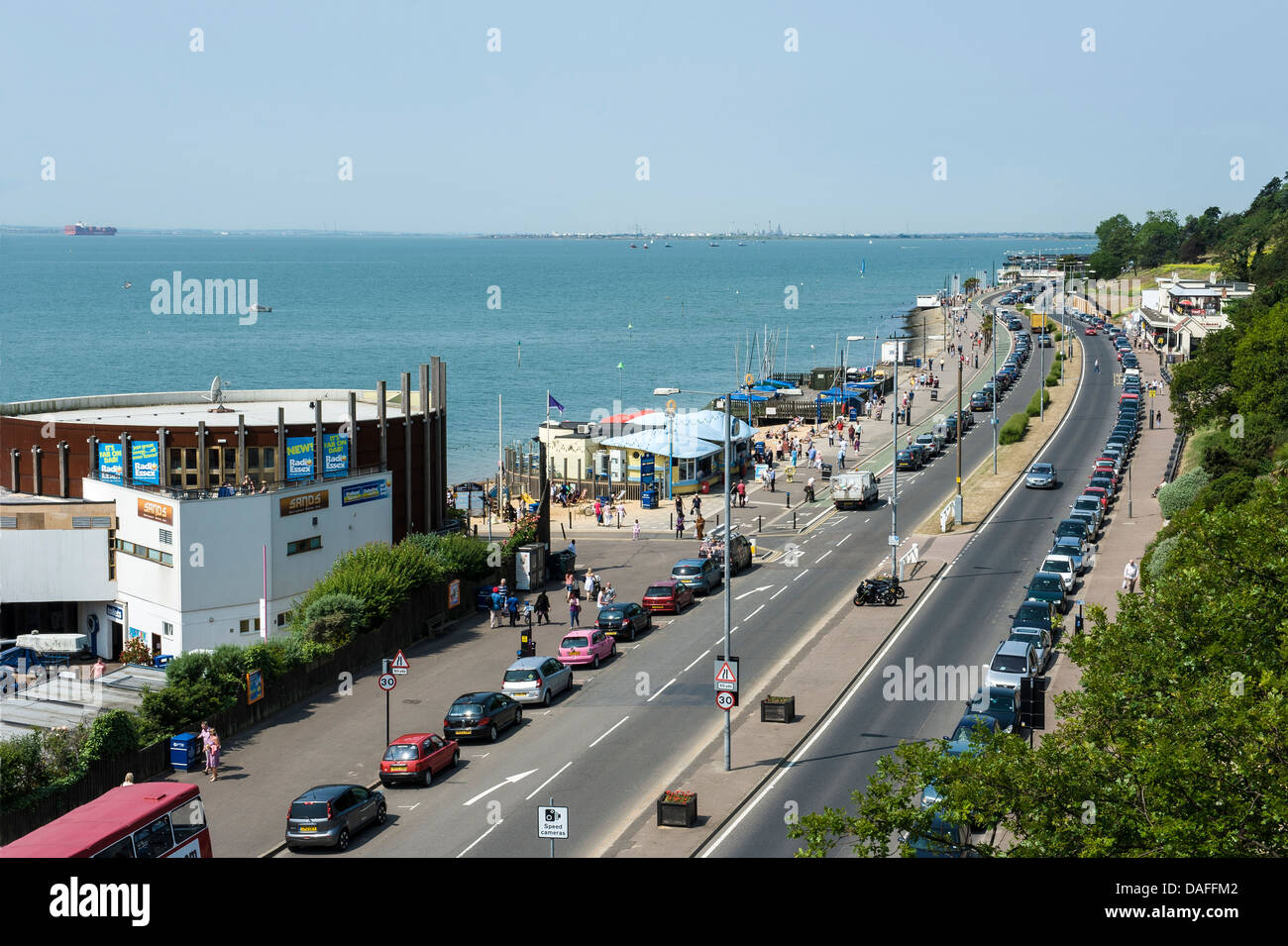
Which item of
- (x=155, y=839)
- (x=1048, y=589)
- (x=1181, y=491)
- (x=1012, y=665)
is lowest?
(x=1012, y=665)

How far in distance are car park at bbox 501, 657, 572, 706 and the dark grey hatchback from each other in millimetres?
9193

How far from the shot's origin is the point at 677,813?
1119 inches

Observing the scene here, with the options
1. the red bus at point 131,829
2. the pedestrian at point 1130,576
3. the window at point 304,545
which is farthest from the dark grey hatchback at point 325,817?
the pedestrian at point 1130,576

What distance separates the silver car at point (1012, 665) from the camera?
36219 mm

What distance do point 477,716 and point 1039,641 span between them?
16193mm

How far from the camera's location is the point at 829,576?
5247 cm

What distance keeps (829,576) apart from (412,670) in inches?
710

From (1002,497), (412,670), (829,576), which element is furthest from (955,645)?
(1002,497)

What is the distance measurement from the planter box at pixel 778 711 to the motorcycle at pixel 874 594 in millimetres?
12410

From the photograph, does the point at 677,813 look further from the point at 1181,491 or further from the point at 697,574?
the point at 1181,491

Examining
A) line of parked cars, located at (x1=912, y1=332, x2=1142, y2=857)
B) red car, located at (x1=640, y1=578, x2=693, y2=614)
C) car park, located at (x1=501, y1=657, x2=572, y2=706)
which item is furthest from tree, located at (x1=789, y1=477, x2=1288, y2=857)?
red car, located at (x1=640, y1=578, x2=693, y2=614)

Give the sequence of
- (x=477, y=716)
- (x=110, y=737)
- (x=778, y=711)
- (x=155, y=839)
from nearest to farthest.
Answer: (x=155, y=839), (x=110, y=737), (x=477, y=716), (x=778, y=711)

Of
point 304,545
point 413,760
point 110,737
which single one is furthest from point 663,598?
point 110,737
